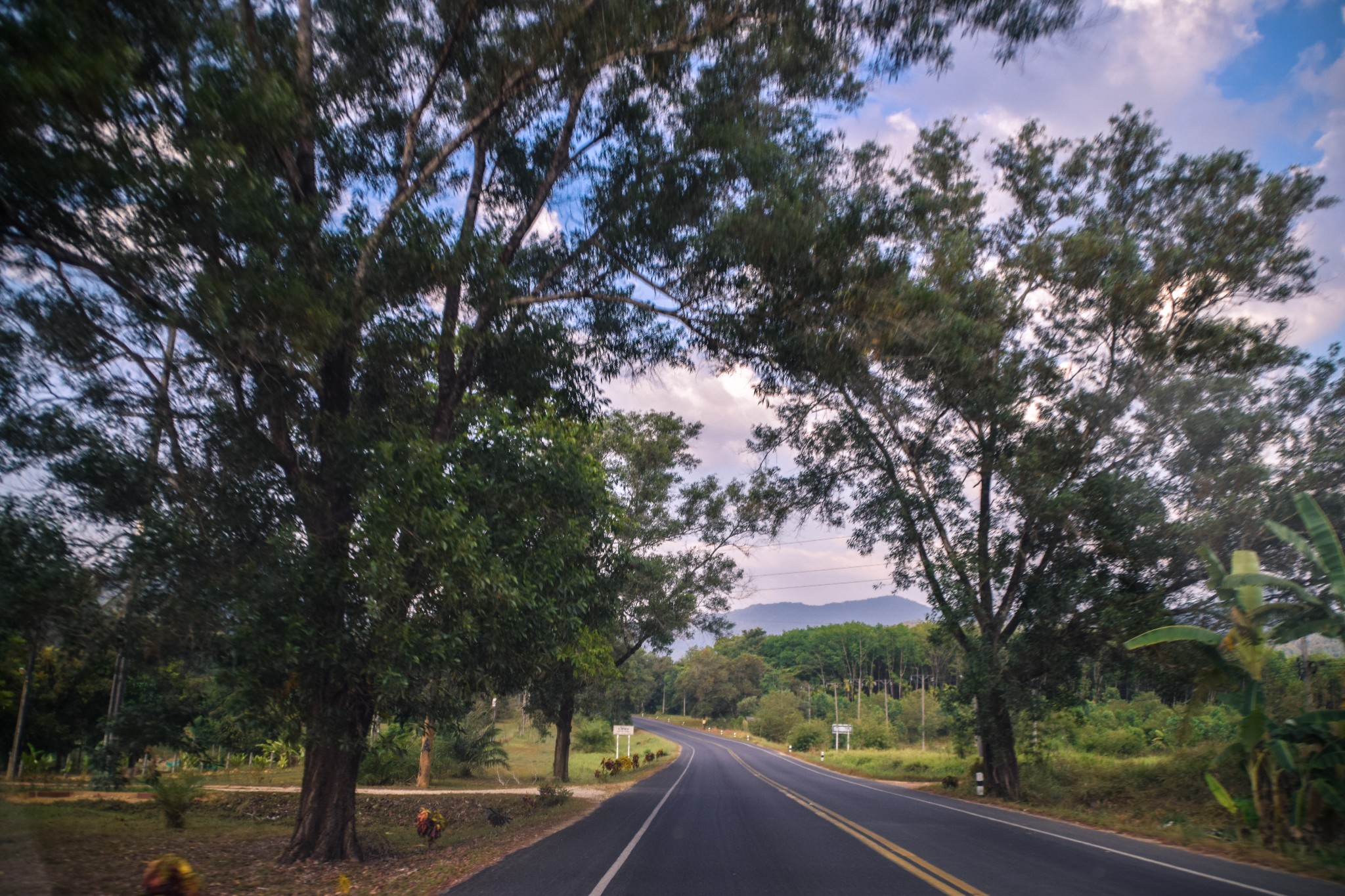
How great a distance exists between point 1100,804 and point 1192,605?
5.39m

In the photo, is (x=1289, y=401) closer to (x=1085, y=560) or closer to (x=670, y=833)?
(x=1085, y=560)

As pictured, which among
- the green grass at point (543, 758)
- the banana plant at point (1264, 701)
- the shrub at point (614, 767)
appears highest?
the banana plant at point (1264, 701)

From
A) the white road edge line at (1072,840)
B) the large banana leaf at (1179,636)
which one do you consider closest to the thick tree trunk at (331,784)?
the white road edge line at (1072,840)

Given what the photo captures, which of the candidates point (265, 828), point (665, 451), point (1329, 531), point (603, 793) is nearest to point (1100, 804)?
point (1329, 531)

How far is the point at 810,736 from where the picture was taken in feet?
211

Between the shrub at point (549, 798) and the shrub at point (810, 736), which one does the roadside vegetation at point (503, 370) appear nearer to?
the shrub at point (549, 798)

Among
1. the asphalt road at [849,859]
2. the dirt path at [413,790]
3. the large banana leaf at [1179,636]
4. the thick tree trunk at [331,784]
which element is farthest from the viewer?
the dirt path at [413,790]

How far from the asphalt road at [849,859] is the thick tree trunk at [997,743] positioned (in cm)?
362

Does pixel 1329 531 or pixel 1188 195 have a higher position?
pixel 1188 195

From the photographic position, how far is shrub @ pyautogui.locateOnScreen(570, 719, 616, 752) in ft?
186

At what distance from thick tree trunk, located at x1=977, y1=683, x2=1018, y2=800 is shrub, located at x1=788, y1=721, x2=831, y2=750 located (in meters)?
42.7

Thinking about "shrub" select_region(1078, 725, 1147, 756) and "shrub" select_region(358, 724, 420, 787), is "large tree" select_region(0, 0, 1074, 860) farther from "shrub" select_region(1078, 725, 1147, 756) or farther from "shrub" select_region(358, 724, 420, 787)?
"shrub" select_region(1078, 725, 1147, 756)

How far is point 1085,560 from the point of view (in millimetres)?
19109

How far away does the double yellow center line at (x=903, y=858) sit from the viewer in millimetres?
8023
